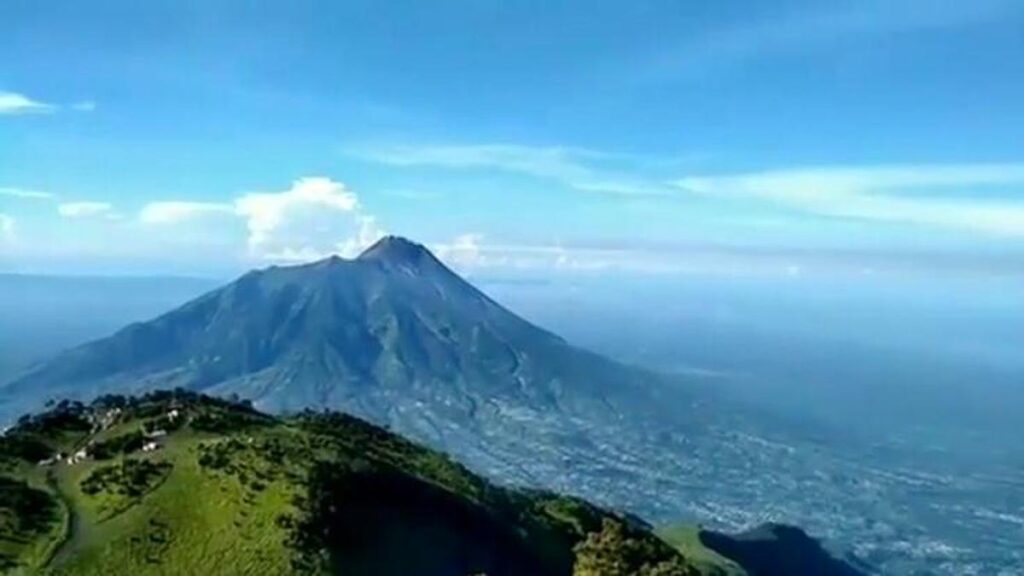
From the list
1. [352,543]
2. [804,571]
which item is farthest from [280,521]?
[804,571]

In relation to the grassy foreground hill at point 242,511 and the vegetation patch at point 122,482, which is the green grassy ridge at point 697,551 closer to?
the grassy foreground hill at point 242,511

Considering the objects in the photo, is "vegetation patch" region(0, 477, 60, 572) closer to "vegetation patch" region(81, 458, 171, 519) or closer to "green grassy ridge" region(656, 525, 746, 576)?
"vegetation patch" region(81, 458, 171, 519)

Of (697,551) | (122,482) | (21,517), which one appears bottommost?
(697,551)

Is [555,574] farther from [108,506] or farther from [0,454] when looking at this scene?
[0,454]

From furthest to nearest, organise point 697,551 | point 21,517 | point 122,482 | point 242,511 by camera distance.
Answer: point 697,551
point 122,482
point 242,511
point 21,517

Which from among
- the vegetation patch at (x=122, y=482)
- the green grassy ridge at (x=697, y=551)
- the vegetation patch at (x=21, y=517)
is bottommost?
the green grassy ridge at (x=697, y=551)

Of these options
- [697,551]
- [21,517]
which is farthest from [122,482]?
[697,551]

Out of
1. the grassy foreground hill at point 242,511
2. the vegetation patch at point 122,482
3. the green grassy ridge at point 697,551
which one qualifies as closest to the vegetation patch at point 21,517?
the grassy foreground hill at point 242,511

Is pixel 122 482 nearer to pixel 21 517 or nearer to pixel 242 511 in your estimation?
pixel 21 517

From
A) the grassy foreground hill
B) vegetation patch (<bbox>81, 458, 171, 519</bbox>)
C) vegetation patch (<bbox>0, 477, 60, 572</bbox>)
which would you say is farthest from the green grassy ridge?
vegetation patch (<bbox>0, 477, 60, 572</bbox>)
